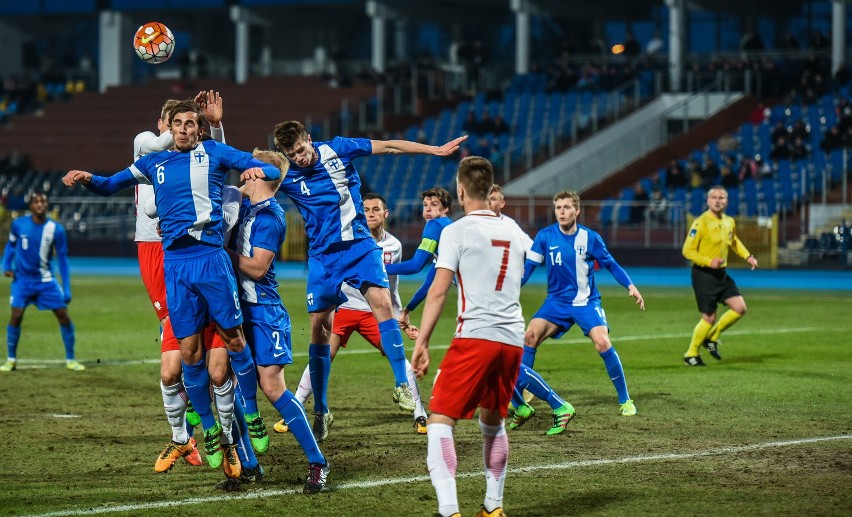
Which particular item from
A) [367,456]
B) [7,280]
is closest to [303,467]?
[367,456]

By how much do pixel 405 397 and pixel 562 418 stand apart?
49.3 inches

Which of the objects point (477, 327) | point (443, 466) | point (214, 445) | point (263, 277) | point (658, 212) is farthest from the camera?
point (658, 212)

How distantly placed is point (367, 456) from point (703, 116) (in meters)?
33.5

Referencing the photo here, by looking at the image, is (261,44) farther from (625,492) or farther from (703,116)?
(625,492)

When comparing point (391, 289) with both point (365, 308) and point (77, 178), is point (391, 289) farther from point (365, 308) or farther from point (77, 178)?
point (77, 178)

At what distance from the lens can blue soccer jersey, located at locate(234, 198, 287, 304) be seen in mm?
8461

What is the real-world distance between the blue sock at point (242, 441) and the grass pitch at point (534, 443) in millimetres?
173

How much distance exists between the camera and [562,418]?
33.6ft

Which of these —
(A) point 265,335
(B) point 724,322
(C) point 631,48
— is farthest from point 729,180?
(A) point 265,335

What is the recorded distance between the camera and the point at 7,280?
3506 centimetres

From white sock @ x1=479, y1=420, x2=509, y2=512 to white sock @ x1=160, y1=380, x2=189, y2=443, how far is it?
8.84ft

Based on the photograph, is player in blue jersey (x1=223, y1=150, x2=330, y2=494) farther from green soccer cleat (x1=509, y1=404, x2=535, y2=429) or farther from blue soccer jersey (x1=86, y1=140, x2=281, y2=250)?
green soccer cleat (x1=509, y1=404, x2=535, y2=429)

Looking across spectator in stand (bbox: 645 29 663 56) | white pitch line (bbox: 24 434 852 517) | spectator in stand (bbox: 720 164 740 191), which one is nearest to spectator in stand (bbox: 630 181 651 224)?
spectator in stand (bbox: 720 164 740 191)

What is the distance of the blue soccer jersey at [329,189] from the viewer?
1002 cm
